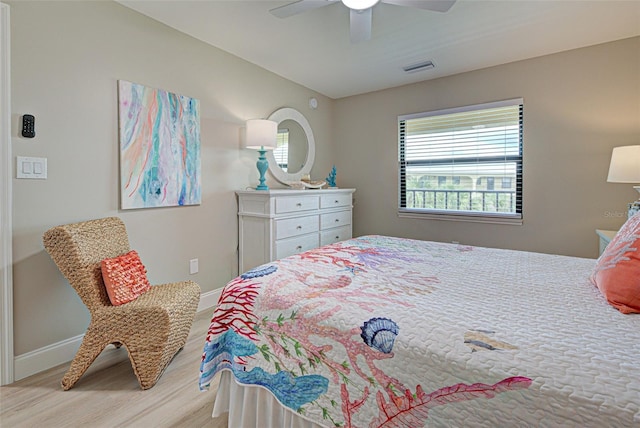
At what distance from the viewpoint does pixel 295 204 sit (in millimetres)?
3295

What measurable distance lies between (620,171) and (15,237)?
4.24 metres

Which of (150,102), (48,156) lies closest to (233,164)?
(150,102)

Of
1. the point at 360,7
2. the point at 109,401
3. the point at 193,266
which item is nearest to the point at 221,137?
the point at 193,266

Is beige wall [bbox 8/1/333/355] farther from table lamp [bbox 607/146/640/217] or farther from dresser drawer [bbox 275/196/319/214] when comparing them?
table lamp [bbox 607/146/640/217]

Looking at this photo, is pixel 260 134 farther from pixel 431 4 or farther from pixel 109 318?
pixel 109 318

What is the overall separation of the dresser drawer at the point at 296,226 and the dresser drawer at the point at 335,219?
0.13 metres

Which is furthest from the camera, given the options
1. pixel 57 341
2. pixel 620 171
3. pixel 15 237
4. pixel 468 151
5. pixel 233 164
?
pixel 468 151

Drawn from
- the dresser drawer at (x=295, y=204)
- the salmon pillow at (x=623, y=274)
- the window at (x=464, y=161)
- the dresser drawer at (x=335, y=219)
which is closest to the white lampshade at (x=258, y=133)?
the dresser drawer at (x=295, y=204)

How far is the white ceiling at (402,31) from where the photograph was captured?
2381mm

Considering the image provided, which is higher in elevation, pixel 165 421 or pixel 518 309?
pixel 518 309

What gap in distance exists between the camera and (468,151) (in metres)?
3.71

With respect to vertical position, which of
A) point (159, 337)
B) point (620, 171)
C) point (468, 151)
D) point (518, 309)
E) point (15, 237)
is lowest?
point (159, 337)

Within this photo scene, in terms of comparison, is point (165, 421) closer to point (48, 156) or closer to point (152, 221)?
point (152, 221)

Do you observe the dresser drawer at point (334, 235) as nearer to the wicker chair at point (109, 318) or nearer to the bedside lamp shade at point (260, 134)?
the bedside lamp shade at point (260, 134)
